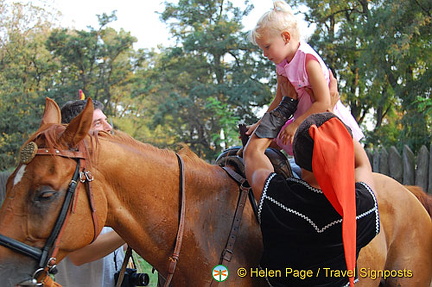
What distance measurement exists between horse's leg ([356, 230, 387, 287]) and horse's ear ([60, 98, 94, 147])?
68.2 inches

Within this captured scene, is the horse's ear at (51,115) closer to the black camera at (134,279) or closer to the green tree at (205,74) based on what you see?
the black camera at (134,279)

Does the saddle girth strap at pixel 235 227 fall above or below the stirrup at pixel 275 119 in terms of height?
below

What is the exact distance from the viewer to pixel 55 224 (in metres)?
1.93

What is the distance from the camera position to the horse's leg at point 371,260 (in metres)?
2.59

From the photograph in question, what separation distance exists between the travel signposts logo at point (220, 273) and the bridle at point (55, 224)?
2.13ft

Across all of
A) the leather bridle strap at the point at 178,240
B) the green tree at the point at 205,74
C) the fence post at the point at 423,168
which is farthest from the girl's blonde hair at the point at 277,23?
the green tree at the point at 205,74

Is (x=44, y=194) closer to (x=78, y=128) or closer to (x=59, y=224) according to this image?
(x=59, y=224)

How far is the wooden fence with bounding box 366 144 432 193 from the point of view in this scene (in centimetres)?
643

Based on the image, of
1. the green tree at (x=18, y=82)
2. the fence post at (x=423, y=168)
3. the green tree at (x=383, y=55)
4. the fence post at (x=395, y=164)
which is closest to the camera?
the fence post at (x=423, y=168)

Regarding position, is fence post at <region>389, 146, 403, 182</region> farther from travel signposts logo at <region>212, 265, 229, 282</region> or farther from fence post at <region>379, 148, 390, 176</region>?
travel signposts logo at <region>212, 265, 229, 282</region>

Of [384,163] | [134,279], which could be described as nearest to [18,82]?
[384,163]

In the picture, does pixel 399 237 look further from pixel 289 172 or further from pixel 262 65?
pixel 262 65

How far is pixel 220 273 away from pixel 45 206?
934 millimetres

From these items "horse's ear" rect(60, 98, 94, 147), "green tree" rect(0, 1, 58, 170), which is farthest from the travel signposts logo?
"green tree" rect(0, 1, 58, 170)
